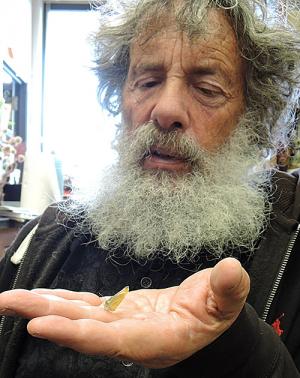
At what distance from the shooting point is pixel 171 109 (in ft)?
2.85

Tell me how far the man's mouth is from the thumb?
47cm

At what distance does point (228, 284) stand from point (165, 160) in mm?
502

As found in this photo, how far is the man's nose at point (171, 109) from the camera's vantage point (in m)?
0.87

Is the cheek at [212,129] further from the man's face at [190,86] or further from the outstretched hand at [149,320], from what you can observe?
the outstretched hand at [149,320]

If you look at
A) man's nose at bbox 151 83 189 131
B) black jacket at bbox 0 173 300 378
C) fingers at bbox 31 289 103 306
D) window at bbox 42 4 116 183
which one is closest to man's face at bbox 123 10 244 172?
man's nose at bbox 151 83 189 131

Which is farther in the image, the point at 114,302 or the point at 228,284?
the point at 114,302

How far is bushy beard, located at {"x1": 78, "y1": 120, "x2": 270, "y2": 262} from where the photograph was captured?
2.80ft

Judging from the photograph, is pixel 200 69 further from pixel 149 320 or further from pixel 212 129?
pixel 149 320

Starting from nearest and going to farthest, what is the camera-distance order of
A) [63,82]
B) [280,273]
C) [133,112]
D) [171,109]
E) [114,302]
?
[114,302]
[280,273]
[171,109]
[133,112]
[63,82]

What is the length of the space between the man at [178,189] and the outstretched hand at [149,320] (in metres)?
0.23

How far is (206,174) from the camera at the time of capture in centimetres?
91

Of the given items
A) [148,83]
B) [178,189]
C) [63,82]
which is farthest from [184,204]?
[63,82]

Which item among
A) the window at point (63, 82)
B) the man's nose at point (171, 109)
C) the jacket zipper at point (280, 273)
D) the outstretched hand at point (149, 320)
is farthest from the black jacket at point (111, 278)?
the window at point (63, 82)

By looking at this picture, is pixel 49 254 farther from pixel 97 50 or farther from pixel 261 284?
pixel 97 50
